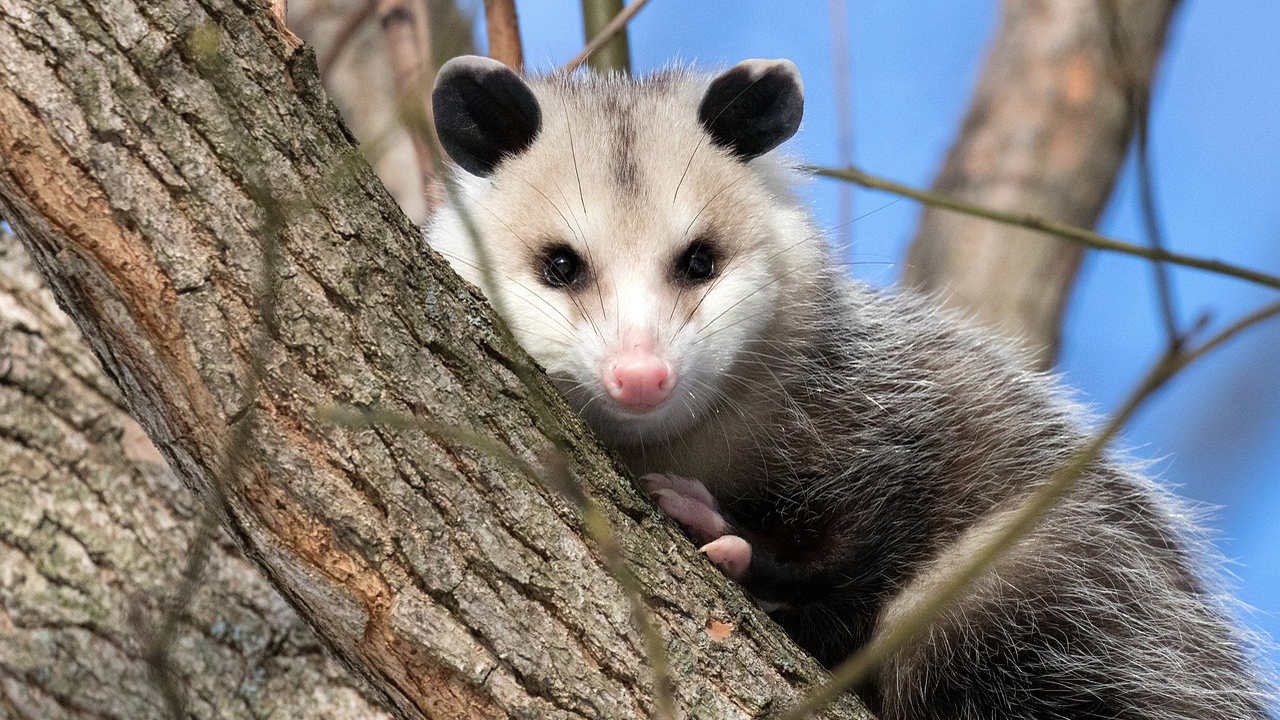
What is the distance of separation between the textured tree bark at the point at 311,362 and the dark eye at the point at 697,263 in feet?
1.61

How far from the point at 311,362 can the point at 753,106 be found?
1.03 m

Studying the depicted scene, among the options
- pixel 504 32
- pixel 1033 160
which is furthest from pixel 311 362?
pixel 1033 160

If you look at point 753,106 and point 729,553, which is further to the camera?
point 753,106

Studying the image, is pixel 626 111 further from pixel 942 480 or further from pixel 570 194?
pixel 942 480

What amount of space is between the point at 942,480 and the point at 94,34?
1552mm

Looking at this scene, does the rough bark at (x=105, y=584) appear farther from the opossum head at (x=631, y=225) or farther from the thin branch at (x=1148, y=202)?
the thin branch at (x=1148, y=202)

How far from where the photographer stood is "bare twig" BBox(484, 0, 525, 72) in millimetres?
2545

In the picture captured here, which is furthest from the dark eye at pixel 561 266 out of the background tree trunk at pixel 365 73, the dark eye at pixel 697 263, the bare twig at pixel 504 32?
the background tree trunk at pixel 365 73

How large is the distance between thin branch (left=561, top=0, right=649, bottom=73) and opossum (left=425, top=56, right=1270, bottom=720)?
0.12 metres

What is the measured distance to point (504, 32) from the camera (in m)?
2.55

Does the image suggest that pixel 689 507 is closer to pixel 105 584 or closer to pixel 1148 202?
pixel 1148 202

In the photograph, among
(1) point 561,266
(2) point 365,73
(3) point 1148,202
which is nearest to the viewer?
(3) point 1148,202

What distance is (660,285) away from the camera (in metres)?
1.87

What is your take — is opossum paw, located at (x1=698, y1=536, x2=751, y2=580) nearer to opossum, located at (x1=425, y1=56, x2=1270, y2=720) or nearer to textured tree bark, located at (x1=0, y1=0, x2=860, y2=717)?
opossum, located at (x1=425, y1=56, x2=1270, y2=720)
